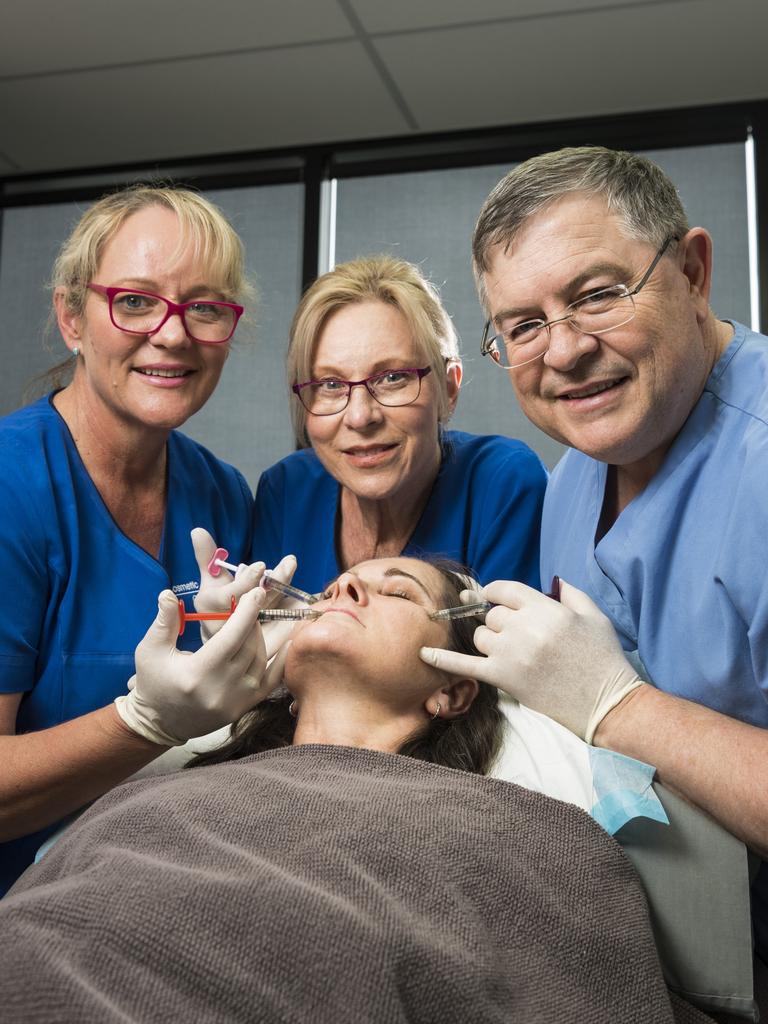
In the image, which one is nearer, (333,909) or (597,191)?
(333,909)

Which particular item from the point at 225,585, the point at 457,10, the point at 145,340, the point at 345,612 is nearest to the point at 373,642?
the point at 345,612

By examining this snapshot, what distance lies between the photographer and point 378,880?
3.51 ft

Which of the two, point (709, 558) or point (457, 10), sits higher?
point (457, 10)

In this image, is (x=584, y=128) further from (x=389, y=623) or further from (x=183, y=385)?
(x=389, y=623)

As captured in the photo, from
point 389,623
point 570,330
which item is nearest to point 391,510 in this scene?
point 389,623

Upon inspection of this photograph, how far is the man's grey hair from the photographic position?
4.46 ft

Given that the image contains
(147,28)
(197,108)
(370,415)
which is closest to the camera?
(370,415)

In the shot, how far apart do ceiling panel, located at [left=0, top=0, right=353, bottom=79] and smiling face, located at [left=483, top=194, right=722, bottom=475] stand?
1.85 meters

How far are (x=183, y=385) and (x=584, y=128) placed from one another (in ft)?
7.76

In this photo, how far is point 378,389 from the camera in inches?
72.2

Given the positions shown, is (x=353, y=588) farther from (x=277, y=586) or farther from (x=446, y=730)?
(x=446, y=730)

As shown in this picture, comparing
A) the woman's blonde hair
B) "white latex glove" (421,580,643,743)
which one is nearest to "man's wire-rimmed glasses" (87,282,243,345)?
the woman's blonde hair

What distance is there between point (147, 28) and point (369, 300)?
1663 millimetres

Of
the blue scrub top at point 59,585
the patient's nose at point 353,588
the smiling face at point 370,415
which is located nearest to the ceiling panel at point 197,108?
the smiling face at point 370,415
